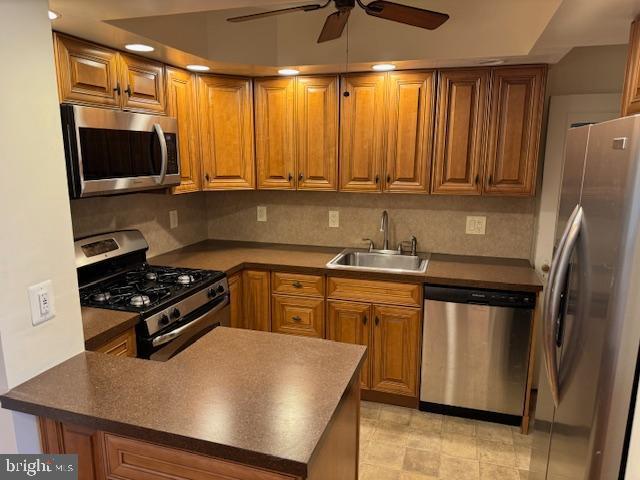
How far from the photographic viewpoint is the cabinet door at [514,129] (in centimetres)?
267

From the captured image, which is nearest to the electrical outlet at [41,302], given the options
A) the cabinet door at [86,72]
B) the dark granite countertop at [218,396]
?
the dark granite countertop at [218,396]

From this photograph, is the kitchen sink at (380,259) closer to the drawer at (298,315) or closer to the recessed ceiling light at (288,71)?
the drawer at (298,315)

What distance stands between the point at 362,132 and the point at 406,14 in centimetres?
115

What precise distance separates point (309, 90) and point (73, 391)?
2358 millimetres

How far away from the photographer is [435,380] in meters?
2.80

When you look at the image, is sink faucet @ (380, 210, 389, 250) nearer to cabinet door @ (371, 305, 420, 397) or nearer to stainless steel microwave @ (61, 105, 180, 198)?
cabinet door @ (371, 305, 420, 397)

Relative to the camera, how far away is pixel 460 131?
2.82 meters

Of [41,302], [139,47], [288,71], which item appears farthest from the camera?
[288,71]

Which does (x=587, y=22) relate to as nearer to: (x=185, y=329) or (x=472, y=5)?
(x=472, y=5)

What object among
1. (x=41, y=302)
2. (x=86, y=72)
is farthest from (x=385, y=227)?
(x=41, y=302)

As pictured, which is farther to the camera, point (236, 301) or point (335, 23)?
point (236, 301)

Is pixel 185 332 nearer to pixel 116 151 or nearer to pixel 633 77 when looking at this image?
pixel 116 151

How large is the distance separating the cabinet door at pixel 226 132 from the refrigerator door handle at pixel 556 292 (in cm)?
220

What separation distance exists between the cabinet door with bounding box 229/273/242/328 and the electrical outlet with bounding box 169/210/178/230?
2.40 feet
